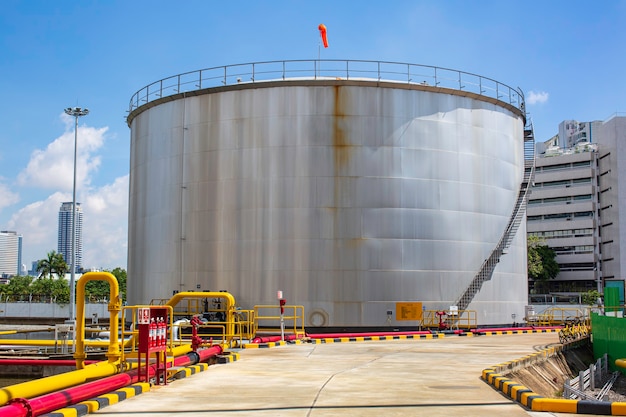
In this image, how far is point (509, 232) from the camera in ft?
117

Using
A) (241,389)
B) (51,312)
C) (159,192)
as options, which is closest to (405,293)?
(159,192)

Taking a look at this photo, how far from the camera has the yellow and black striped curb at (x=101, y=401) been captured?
9984 millimetres

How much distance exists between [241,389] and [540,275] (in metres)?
93.8

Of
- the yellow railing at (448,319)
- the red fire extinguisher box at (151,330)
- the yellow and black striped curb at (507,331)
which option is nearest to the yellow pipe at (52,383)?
the red fire extinguisher box at (151,330)

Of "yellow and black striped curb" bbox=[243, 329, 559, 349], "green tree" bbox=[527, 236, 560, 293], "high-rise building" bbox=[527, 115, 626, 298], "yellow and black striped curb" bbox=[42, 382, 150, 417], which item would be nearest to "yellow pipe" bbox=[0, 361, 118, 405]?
"yellow and black striped curb" bbox=[42, 382, 150, 417]

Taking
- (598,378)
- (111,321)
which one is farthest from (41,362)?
(598,378)

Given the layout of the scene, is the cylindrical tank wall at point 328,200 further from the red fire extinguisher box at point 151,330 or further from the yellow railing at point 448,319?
the red fire extinguisher box at point 151,330

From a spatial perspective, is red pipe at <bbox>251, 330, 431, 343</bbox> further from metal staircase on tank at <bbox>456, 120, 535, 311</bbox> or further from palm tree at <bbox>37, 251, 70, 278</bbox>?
palm tree at <bbox>37, 251, 70, 278</bbox>

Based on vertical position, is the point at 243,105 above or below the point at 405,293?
above

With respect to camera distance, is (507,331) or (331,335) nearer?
(331,335)

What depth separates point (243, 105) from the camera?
108 feet

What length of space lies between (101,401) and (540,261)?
9445cm

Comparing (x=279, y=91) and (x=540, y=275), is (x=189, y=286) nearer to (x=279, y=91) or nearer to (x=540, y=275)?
(x=279, y=91)

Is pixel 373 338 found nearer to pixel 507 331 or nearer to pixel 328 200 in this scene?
pixel 328 200
